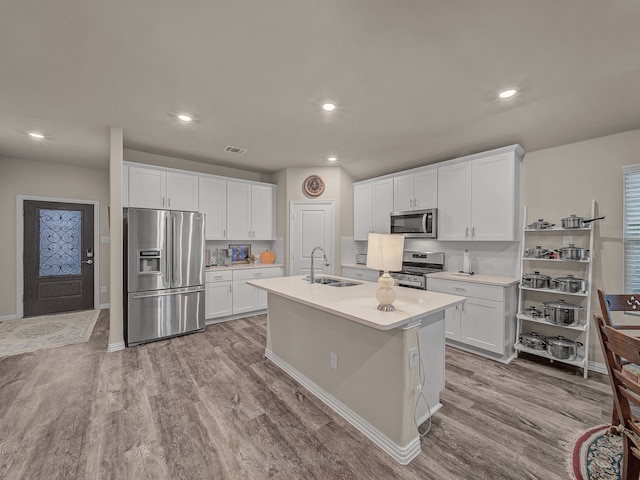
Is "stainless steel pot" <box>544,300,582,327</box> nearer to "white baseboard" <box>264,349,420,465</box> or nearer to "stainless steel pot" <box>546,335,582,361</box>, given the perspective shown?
"stainless steel pot" <box>546,335,582,361</box>

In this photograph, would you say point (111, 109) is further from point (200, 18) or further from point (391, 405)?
point (391, 405)

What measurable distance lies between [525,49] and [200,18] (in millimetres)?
2134

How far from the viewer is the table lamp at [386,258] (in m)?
1.78

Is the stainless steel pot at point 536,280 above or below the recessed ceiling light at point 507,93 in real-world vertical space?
below

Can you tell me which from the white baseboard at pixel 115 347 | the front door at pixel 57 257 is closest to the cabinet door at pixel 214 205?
the white baseboard at pixel 115 347

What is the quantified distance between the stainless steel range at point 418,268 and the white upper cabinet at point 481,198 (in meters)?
0.45

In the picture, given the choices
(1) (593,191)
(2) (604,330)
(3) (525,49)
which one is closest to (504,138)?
(1) (593,191)

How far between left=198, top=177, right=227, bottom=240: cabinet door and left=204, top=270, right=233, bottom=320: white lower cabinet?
25.6 inches

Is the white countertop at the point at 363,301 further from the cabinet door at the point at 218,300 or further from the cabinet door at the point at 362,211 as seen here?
the cabinet door at the point at 362,211

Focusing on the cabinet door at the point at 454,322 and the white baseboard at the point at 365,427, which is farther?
the cabinet door at the point at 454,322

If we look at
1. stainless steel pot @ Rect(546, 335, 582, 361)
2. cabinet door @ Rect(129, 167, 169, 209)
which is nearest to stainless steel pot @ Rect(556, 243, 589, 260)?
stainless steel pot @ Rect(546, 335, 582, 361)

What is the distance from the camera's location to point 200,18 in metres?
1.66

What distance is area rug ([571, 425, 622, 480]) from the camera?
158 centimetres

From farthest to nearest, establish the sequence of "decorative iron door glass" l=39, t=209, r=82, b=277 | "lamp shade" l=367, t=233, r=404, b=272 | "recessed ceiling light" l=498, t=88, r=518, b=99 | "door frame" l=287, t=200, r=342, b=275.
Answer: "door frame" l=287, t=200, r=342, b=275, "decorative iron door glass" l=39, t=209, r=82, b=277, "recessed ceiling light" l=498, t=88, r=518, b=99, "lamp shade" l=367, t=233, r=404, b=272
